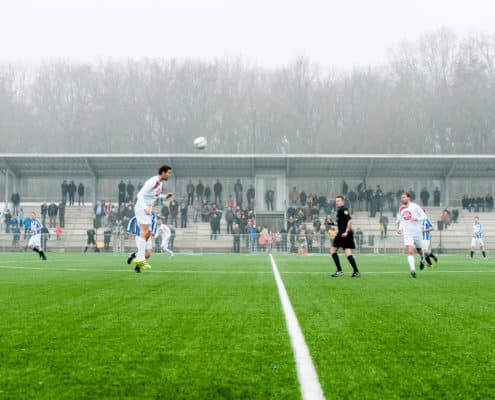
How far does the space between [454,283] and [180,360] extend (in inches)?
350

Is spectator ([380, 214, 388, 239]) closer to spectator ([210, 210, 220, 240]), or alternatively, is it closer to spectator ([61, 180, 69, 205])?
spectator ([210, 210, 220, 240])

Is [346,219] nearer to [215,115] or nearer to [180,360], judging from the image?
[180,360]

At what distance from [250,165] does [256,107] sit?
29400 millimetres

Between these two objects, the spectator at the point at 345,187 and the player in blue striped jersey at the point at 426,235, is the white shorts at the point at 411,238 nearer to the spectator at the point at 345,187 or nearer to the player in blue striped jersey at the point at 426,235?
the player in blue striped jersey at the point at 426,235

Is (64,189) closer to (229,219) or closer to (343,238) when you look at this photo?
(229,219)

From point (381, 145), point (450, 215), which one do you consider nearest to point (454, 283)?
point (450, 215)

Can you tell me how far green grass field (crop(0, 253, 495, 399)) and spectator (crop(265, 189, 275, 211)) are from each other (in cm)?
3331

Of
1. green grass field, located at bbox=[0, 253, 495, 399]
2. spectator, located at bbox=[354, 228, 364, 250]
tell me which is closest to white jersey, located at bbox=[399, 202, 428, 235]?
green grass field, located at bbox=[0, 253, 495, 399]

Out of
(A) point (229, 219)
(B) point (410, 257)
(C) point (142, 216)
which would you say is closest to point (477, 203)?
(A) point (229, 219)

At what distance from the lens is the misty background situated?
67562 millimetres

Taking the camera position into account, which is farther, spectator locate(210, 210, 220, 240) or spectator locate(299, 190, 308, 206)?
spectator locate(299, 190, 308, 206)

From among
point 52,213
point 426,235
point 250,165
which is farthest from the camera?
point 250,165

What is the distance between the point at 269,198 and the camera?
4288 centimetres

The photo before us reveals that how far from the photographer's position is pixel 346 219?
14.3 m
